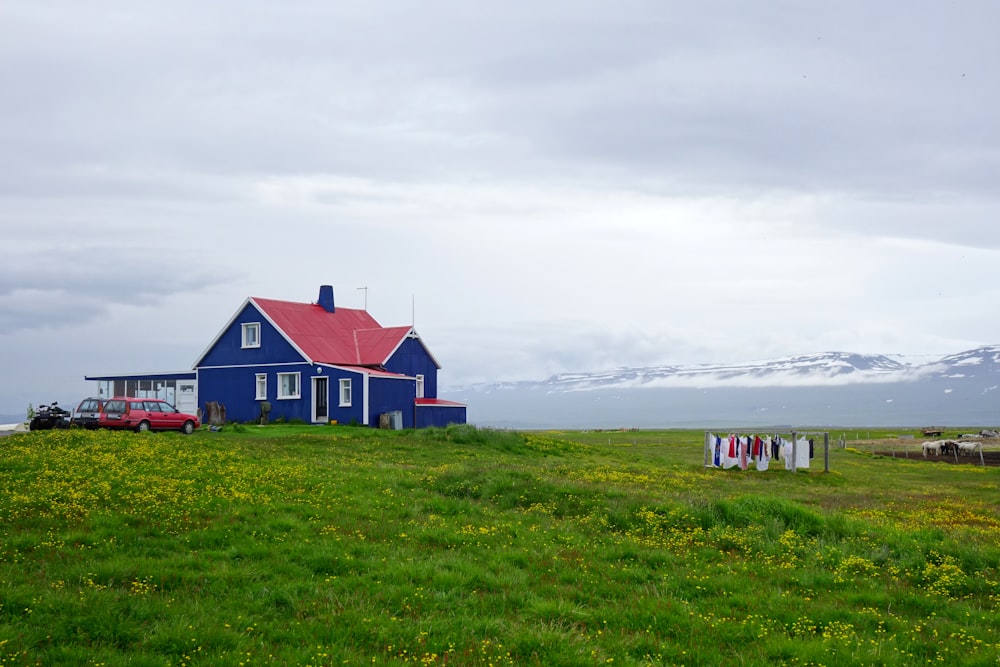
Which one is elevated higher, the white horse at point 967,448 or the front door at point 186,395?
the front door at point 186,395

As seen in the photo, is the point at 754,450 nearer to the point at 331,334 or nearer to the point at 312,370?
the point at 312,370

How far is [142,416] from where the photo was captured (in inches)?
1683

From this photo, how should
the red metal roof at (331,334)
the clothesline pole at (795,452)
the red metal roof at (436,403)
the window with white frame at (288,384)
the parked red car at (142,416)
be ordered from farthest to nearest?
the red metal roof at (436,403), the red metal roof at (331,334), the window with white frame at (288,384), the clothesline pole at (795,452), the parked red car at (142,416)

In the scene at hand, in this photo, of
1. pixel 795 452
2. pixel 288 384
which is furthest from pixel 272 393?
pixel 795 452

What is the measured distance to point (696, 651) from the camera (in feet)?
36.7

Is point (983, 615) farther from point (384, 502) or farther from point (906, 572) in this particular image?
point (384, 502)

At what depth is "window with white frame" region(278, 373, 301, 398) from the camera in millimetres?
56188

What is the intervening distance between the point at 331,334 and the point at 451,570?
49.0m

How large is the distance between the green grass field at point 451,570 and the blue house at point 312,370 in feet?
92.8

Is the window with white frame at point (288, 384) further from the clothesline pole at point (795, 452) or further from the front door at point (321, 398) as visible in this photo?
the clothesline pole at point (795, 452)

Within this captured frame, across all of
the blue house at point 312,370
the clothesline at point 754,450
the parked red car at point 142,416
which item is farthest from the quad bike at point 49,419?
the clothesline at point 754,450

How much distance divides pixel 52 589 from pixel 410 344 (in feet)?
168

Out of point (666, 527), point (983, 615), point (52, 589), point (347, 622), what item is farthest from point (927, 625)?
point (52, 589)

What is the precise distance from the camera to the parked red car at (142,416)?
4169cm
